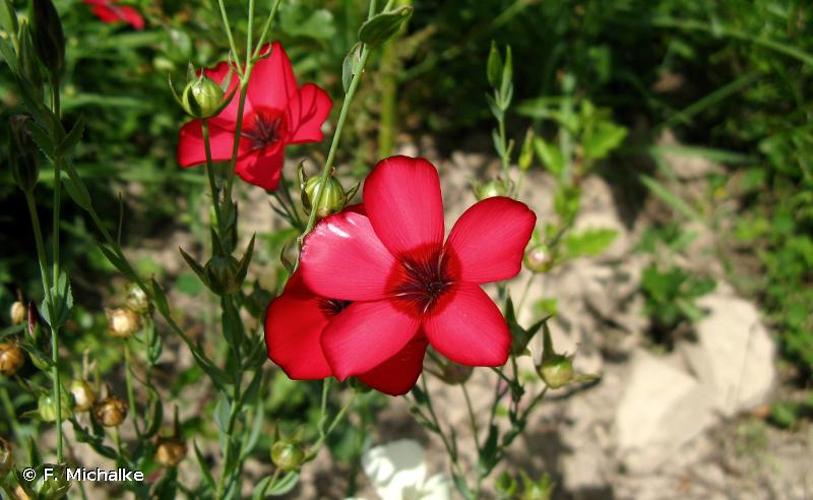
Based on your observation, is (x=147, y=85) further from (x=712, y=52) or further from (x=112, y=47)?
(x=712, y=52)

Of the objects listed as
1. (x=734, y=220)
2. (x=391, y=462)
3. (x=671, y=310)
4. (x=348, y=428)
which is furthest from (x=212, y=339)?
(x=734, y=220)

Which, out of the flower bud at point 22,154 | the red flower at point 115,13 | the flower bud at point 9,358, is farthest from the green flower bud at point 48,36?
the red flower at point 115,13

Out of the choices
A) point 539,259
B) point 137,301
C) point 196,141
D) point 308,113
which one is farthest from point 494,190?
point 137,301

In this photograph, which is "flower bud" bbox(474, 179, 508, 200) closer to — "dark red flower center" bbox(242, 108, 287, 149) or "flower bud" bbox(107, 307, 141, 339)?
"dark red flower center" bbox(242, 108, 287, 149)

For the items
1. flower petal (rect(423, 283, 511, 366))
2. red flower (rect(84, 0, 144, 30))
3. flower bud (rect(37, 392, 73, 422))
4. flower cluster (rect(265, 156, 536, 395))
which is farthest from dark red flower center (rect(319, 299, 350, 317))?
red flower (rect(84, 0, 144, 30))

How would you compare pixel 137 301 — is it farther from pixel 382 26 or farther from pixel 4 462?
pixel 382 26

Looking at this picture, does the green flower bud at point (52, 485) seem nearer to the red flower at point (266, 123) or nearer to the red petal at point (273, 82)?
the red flower at point (266, 123)
